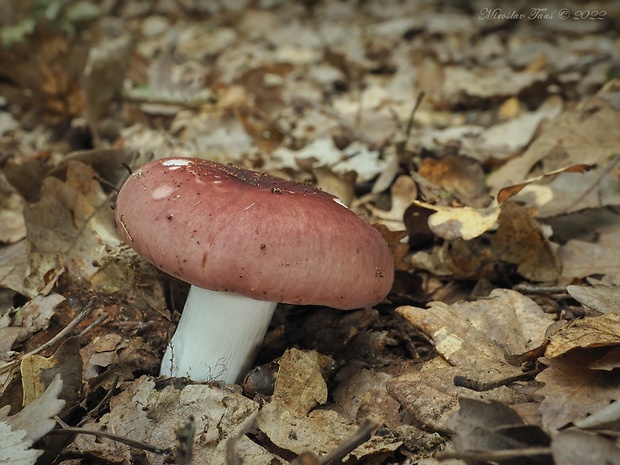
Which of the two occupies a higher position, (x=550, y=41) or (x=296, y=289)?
(x=296, y=289)

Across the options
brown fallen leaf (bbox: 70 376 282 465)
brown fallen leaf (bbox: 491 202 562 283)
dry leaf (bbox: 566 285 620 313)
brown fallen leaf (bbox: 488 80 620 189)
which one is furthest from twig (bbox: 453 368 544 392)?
brown fallen leaf (bbox: 488 80 620 189)

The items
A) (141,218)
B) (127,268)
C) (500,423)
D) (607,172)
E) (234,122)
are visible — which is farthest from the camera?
(234,122)

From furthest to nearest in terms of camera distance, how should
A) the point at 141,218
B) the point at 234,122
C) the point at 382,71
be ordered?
1. the point at 382,71
2. the point at 234,122
3. the point at 141,218

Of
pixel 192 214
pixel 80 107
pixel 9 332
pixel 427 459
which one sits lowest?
pixel 80 107

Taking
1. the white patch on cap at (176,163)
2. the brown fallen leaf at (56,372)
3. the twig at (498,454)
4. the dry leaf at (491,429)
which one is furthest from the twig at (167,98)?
the twig at (498,454)

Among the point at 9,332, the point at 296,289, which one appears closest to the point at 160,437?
the point at 296,289

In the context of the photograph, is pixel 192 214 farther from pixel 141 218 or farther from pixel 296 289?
pixel 296 289

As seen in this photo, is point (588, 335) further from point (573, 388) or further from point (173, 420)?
point (173, 420)

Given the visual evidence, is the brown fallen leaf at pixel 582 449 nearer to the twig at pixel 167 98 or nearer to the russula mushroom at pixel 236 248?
the russula mushroom at pixel 236 248
